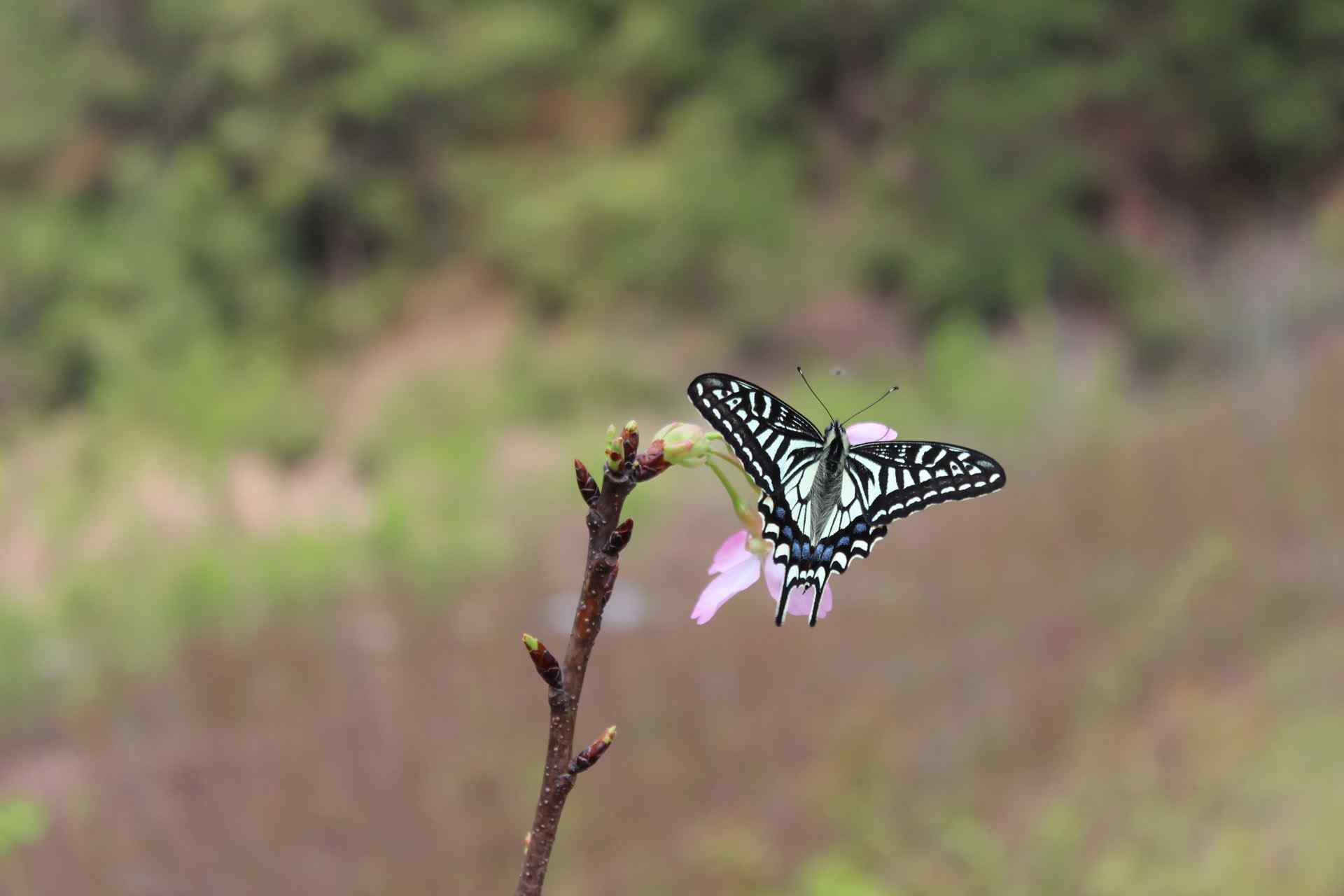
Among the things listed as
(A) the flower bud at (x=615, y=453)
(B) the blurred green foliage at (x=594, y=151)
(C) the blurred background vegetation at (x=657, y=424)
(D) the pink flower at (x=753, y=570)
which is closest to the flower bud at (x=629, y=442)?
(A) the flower bud at (x=615, y=453)

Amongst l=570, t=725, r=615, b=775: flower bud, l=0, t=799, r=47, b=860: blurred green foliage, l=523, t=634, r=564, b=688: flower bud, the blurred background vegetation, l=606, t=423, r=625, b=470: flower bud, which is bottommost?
l=570, t=725, r=615, b=775: flower bud

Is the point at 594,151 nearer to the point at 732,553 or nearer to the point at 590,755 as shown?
the point at 732,553

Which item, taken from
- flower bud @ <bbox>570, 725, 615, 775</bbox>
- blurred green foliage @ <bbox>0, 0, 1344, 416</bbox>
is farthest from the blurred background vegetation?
flower bud @ <bbox>570, 725, 615, 775</bbox>

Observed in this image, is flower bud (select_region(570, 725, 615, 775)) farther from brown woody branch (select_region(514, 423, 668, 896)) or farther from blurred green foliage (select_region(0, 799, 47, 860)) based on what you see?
blurred green foliage (select_region(0, 799, 47, 860))

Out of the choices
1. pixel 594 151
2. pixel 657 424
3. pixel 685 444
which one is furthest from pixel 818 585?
pixel 594 151

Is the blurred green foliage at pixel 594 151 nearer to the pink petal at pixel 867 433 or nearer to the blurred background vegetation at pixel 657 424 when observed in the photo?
the blurred background vegetation at pixel 657 424

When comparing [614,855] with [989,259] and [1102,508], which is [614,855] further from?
[989,259]

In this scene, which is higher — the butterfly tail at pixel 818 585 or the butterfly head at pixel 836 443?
the butterfly head at pixel 836 443
